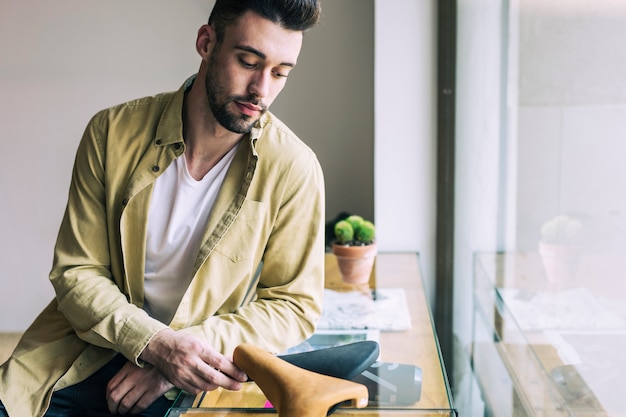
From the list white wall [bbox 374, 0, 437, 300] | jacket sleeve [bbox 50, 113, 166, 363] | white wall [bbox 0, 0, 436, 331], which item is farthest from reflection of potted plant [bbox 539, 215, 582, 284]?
white wall [bbox 0, 0, 436, 331]

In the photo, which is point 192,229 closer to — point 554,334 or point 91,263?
point 91,263

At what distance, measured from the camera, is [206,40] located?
4.62 feet

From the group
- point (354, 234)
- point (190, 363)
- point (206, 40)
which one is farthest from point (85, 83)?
point (190, 363)

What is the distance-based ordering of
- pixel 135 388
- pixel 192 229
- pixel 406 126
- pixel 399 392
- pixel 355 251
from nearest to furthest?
pixel 399 392, pixel 135 388, pixel 192 229, pixel 355 251, pixel 406 126

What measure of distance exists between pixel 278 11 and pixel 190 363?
2.16 feet

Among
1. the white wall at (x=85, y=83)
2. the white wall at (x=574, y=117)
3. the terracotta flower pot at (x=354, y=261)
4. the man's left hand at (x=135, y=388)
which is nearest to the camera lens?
the white wall at (x=574, y=117)

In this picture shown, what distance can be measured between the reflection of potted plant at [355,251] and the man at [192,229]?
479mm

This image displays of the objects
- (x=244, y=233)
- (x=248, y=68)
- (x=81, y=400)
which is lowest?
(x=81, y=400)

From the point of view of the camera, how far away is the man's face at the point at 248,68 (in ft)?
4.27

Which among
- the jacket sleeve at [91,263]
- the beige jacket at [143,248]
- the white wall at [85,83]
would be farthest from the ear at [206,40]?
the white wall at [85,83]

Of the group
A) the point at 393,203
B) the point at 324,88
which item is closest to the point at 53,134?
the point at 324,88

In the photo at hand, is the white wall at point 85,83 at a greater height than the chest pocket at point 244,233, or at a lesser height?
greater

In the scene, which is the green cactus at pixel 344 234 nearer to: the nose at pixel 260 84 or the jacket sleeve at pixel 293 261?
the jacket sleeve at pixel 293 261

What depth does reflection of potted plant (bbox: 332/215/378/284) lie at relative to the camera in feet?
6.31
